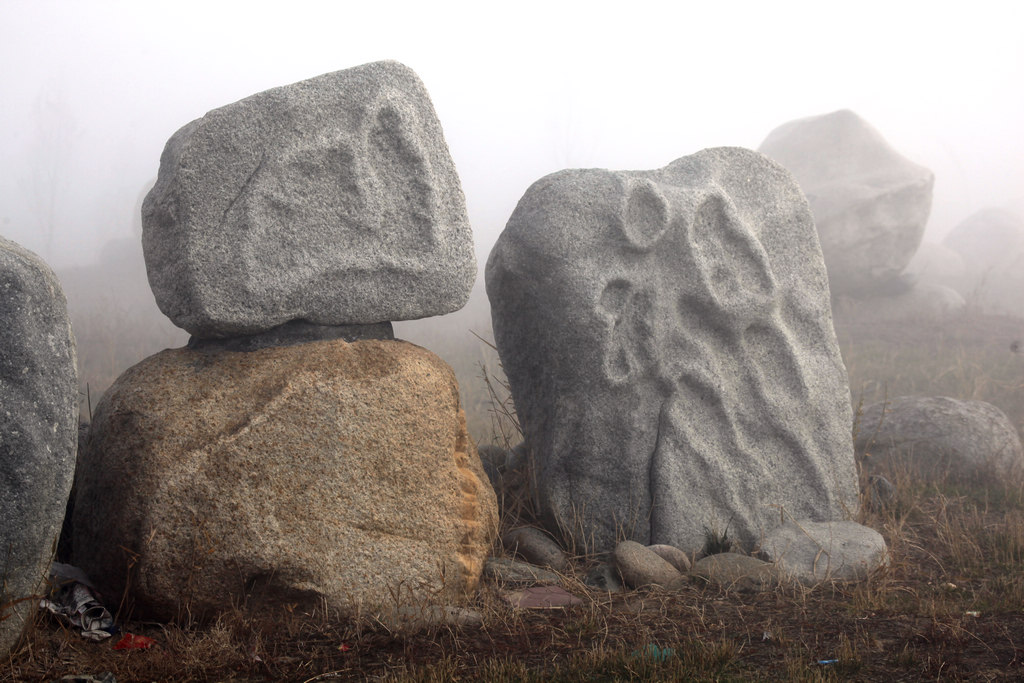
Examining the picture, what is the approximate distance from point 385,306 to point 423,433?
53 cm

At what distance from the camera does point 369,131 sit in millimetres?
3508

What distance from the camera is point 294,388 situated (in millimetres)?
3211

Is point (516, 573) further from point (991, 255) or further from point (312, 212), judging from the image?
point (991, 255)

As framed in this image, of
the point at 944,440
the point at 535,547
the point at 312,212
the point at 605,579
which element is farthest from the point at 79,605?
the point at 944,440

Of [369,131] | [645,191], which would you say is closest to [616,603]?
[645,191]

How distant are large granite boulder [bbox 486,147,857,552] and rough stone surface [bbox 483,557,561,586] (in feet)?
1.30

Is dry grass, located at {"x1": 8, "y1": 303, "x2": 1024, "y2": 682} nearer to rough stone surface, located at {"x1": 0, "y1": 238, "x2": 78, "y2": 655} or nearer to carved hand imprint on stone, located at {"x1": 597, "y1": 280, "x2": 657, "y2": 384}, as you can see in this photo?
rough stone surface, located at {"x1": 0, "y1": 238, "x2": 78, "y2": 655}

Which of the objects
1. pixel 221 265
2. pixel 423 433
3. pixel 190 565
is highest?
pixel 221 265

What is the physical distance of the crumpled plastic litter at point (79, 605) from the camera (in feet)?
9.50

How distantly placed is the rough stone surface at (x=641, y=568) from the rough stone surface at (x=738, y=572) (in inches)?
5.9

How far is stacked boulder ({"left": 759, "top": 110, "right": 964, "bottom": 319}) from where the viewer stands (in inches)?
462

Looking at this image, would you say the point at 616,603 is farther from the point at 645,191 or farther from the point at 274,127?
the point at 274,127

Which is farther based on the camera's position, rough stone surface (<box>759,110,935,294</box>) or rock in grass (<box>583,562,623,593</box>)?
rough stone surface (<box>759,110,935,294</box>)

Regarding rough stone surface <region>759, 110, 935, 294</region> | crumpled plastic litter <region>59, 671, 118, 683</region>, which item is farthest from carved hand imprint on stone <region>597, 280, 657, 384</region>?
rough stone surface <region>759, 110, 935, 294</region>
